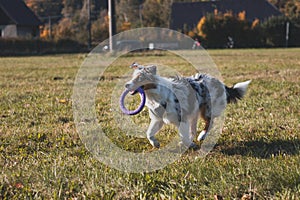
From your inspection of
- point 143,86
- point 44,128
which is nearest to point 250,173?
point 143,86

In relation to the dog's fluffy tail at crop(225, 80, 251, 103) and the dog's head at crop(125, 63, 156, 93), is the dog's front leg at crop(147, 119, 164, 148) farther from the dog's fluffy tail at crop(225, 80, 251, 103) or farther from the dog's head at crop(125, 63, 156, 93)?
the dog's fluffy tail at crop(225, 80, 251, 103)

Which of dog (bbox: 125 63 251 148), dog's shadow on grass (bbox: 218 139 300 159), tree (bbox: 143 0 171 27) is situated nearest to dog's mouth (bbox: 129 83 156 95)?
dog (bbox: 125 63 251 148)

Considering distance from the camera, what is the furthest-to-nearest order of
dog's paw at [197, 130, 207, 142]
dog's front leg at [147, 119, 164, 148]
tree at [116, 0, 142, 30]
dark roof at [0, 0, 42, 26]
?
tree at [116, 0, 142, 30], dark roof at [0, 0, 42, 26], dog's paw at [197, 130, 207, 142], dog's front leg at [147, 119, 164, 148]

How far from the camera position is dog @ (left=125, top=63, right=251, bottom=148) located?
4.32 m

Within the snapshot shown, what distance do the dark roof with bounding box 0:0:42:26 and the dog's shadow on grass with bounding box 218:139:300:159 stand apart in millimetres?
52043

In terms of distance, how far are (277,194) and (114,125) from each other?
3.10 m

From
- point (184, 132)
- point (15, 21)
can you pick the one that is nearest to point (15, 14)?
point (15, 21)

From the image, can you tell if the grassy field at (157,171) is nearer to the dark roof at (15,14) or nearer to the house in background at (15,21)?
the house in background at (15,21)

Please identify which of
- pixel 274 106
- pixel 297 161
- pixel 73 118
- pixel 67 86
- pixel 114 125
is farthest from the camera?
pixel 67 86

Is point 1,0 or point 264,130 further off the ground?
point 1,0

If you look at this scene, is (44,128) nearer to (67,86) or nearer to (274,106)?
(274,106)

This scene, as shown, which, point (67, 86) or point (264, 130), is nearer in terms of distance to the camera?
point (264, 130)

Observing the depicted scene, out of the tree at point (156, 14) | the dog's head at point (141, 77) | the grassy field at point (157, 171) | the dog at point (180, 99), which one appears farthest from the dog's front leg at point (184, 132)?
the tree at point (156, 14)

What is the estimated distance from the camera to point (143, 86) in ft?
13.9
